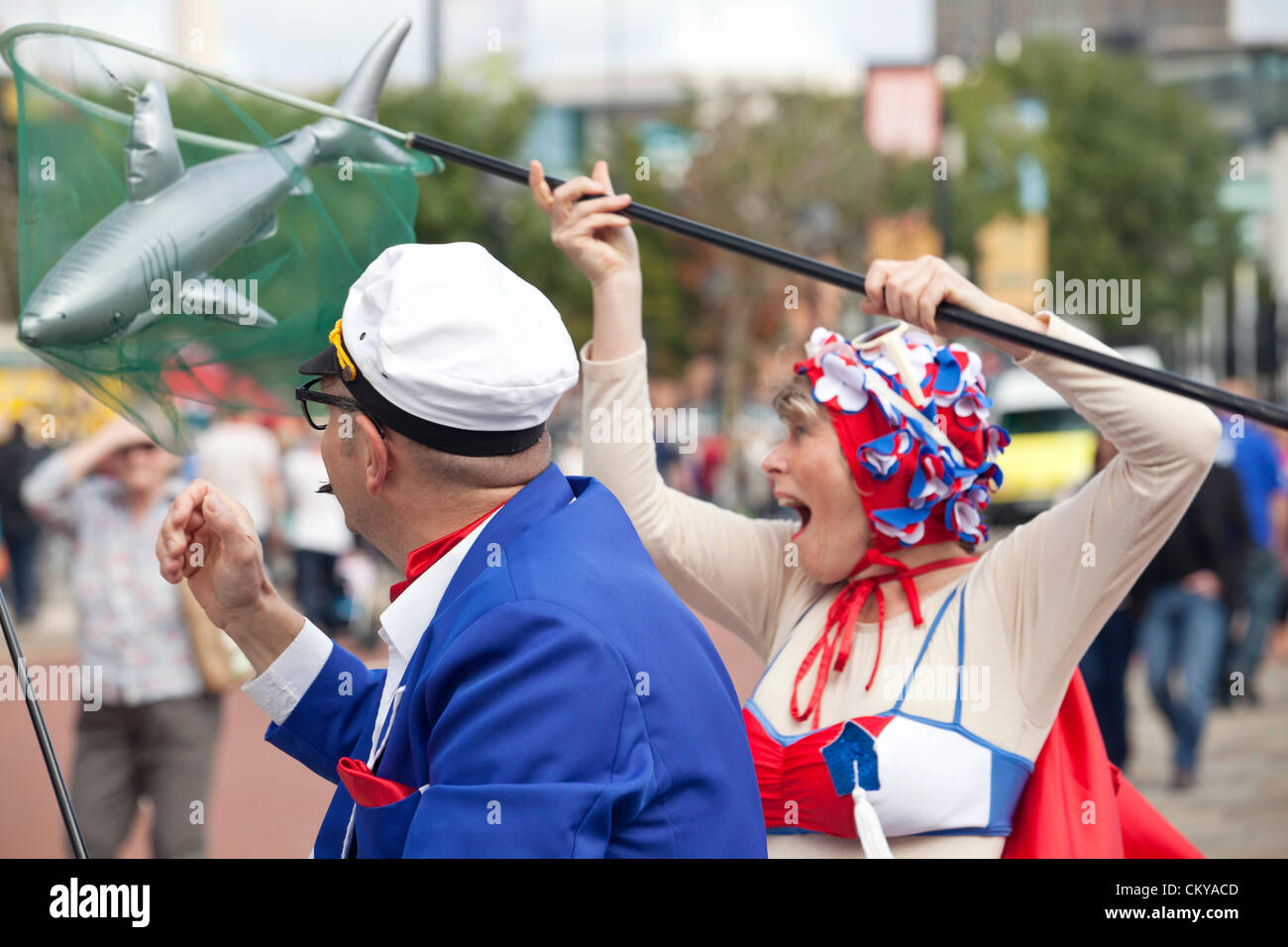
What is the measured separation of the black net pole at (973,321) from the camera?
1915 mm

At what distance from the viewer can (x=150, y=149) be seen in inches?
84.4

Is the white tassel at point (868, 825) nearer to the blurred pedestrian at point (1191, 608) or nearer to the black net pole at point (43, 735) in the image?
the black net pole at point (43, 735)

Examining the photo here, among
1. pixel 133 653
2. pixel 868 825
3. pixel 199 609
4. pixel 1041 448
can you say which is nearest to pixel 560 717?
pixel 868 825

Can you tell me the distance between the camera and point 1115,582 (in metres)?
2.18

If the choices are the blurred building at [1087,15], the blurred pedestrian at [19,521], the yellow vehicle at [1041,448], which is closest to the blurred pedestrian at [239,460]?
the blurred pedestrian at [19,521]

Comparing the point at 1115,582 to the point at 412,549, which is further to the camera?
the point at 1115,582

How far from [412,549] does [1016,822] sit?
45.0 inches

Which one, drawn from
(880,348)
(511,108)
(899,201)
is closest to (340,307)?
(880,348)

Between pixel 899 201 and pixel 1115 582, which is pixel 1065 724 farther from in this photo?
pixel 899 201

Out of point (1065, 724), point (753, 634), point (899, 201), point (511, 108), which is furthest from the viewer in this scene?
point (899, 201)

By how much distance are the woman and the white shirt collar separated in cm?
80

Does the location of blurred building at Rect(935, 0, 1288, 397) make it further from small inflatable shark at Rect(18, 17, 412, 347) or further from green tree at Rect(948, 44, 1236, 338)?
small inflatable shark at Rect(18, 17, 412, 347)

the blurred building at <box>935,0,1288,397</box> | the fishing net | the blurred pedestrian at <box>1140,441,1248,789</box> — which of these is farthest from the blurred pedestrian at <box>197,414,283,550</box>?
the blurred building at <box>935,0,1288,397</box>

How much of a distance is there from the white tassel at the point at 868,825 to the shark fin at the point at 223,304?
48.7 inches
